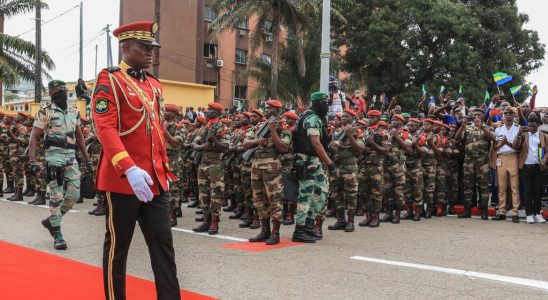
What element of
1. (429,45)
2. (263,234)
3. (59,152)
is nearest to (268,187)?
(263,234)

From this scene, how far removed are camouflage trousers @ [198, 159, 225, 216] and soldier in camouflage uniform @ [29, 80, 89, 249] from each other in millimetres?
1737

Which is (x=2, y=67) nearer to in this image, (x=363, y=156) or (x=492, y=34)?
(x=363, y=156)

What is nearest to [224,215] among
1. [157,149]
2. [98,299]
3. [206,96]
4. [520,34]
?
[98,299]

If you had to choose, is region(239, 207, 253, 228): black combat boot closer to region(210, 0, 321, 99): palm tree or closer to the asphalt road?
the asphalt road

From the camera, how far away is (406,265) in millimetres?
5941

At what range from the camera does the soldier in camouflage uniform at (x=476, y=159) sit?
10.1 meters

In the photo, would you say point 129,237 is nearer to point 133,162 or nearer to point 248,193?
point 133,162

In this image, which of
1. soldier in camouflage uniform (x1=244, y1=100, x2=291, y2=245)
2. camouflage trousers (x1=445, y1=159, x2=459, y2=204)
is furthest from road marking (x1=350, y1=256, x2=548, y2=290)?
camouflage trousers (x1=445, y1=159, x2=459, y2=204)

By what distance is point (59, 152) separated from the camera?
7129 mm

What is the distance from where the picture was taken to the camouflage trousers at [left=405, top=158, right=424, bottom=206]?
9930 millimetres

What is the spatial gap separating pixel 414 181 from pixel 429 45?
17.7m

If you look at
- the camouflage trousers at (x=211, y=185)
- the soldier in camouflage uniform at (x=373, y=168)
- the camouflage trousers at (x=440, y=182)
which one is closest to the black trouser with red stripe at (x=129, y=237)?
the camouflage trousers at (x=211, y=185)

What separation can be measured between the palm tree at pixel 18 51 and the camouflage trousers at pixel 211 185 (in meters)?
19.6

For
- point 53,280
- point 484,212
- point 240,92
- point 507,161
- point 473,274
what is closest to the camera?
point 53,280
